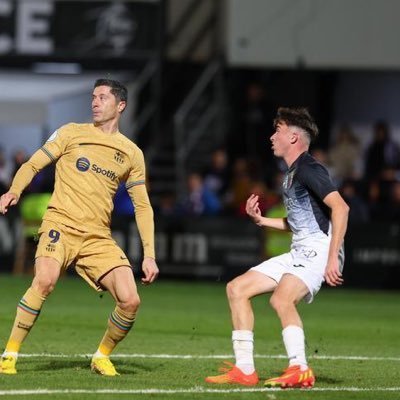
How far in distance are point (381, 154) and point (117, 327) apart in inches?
736

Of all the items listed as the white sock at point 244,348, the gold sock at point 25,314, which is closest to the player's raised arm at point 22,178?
the gold sock at point 25,314

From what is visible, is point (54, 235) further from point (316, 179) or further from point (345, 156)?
point (345, 156)

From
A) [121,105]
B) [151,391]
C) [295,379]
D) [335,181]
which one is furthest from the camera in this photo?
[335,181]

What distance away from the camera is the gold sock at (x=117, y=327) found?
11688mm

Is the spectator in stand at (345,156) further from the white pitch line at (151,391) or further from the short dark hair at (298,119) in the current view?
the white pitch line at (151,391)

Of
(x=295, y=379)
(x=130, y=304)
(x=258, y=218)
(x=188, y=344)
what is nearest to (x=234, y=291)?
(x=258, y=218)

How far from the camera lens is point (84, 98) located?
105 ft

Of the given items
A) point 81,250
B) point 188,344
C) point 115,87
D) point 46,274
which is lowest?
point 188,344

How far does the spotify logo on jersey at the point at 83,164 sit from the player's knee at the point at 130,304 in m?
1.13

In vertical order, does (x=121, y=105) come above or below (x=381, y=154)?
above

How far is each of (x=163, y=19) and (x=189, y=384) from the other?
75.9ft

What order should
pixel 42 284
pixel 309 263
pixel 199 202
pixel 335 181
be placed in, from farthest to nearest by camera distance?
pixel 199 202
pixel 335 181
pixel 42 284
pixel 309 263

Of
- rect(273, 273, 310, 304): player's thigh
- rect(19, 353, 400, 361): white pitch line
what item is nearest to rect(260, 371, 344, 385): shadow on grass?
rect(273, 273, 310, 304): player's thigh

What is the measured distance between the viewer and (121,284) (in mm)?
11586
